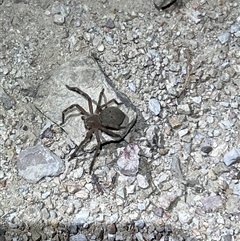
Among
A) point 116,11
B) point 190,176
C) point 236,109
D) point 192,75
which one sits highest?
point 116,11

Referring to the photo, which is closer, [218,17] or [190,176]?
[190,176]

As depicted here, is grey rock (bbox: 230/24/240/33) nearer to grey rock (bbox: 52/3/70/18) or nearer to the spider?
the spider

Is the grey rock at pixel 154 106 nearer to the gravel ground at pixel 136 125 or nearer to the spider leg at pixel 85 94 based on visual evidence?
the gravel ground at pixel 136 125

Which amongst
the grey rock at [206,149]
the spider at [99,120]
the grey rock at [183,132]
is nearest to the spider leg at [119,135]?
the spider at [99,120]

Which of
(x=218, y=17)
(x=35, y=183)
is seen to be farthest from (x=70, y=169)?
(x=218, y=17)

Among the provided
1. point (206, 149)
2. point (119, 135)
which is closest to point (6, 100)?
point (119, 135)

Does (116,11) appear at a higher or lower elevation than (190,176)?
higher

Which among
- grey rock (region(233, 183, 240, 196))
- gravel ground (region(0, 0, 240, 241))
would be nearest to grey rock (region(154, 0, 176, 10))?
gravel ground (region(0, 0, 240, 241))

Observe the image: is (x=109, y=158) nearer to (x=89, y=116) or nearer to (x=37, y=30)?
(x=89, y=116)
